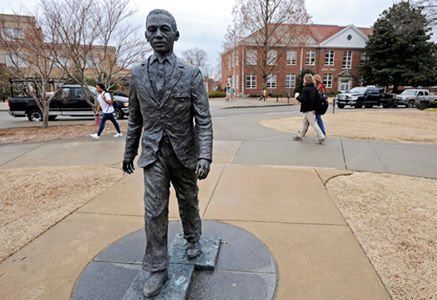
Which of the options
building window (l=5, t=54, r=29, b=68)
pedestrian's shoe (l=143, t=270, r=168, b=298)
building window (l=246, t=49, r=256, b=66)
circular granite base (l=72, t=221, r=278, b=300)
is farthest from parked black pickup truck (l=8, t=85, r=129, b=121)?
building window (l=246, t=49, r=256, b=66)

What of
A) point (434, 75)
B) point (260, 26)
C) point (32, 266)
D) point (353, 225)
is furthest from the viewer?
point (434, 75)

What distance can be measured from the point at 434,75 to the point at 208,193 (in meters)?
40.5

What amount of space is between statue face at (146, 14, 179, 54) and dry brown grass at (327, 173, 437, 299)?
2.51 m

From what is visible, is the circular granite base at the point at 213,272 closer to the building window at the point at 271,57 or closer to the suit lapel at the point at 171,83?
the suit lapel at the point at 171,83

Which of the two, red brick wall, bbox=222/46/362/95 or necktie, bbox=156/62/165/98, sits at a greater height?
red brick wall, bbox=222/46/362/95

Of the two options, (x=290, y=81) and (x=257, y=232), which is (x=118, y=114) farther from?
(x=290, y=81)

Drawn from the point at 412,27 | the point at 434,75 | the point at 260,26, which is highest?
the point at 260,26

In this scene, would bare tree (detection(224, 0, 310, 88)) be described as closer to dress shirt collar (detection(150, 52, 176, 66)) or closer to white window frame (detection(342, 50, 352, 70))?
white window frame (detection(342, 50, 352, 70))

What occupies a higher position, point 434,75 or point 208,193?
point 434,75

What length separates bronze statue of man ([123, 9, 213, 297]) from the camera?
199 cm

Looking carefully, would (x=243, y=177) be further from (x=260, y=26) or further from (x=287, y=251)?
(x=260, y=26)

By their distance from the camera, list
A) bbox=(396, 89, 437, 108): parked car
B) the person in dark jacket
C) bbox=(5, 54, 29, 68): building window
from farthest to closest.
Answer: bbox=(396, 89, 437, 108): parked car < bbox=(5, 54, 29, 68): building window < the person in dark jacket

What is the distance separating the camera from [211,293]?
2.15 metres

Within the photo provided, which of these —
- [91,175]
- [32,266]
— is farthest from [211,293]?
[91,175]
